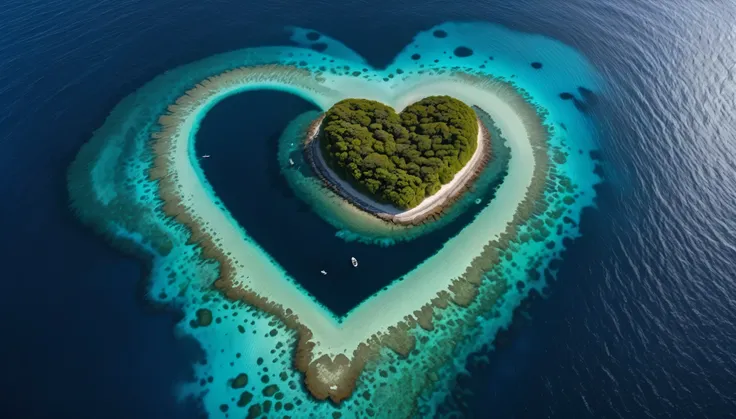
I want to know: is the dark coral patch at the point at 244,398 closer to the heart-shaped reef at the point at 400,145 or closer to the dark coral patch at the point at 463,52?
the heart-shaped reef at the point at 400,145

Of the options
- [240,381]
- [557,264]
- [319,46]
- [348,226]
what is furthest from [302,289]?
[319,46]

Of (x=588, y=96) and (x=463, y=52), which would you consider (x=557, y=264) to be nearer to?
(x=588, y=96)

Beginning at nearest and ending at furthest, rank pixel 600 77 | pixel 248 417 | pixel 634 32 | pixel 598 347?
pixel 248 417
pixel 598 347
pixel 600 77
pixel 634 32

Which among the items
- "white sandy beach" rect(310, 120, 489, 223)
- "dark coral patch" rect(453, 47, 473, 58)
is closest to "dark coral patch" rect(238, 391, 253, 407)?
"white sandy beach" rect(310, 120, 489, 223)

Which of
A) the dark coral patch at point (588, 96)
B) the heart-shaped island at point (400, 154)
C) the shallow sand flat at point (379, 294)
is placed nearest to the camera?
the shallow sand flat at point (379, 294)

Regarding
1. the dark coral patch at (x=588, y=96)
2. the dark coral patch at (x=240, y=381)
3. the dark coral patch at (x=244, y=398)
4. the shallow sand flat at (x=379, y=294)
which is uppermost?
the dark coral patch at (x=588, y=96)

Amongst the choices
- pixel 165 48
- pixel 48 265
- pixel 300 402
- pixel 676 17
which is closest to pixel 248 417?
pixel 300 402

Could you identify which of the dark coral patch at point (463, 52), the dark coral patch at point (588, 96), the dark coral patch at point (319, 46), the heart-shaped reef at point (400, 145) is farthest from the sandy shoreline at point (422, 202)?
the dark coral patch at point (319, 46)

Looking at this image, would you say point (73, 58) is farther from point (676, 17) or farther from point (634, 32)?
point (676, 17)
